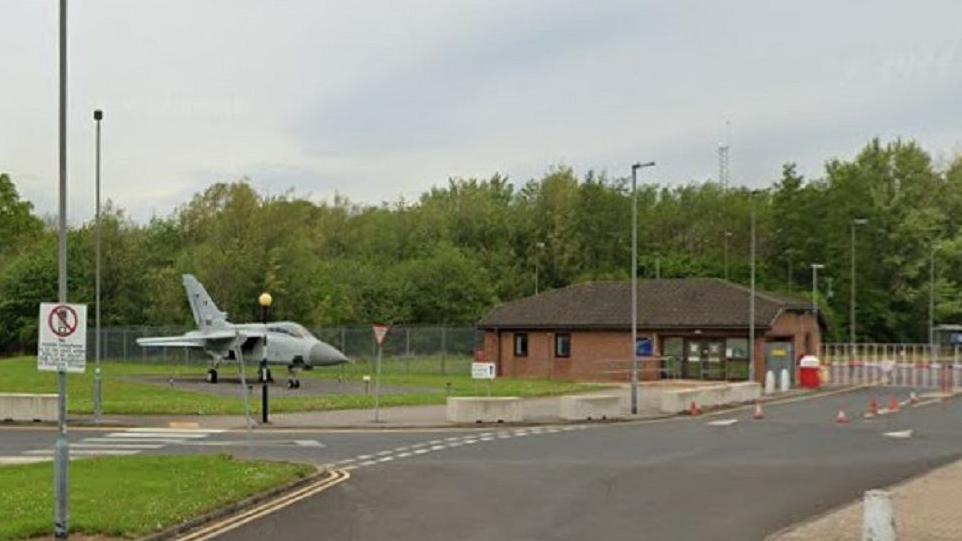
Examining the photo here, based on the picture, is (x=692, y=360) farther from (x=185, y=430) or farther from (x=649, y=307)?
(x=185, y=430)

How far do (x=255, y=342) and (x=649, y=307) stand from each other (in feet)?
62.9

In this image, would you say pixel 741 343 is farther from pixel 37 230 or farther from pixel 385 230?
pixel 37 230

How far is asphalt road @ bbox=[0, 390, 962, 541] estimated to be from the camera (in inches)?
585

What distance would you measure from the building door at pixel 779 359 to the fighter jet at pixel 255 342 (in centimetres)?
1880

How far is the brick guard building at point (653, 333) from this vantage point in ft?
174

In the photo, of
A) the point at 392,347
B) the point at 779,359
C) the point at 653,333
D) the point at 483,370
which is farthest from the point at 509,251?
the point at 483,370

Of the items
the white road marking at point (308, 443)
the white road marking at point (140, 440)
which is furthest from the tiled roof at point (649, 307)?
the white road marking at point (140, 440)

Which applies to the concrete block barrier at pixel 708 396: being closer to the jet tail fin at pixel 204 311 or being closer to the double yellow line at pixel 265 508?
the double yellow line at pixel 265 508

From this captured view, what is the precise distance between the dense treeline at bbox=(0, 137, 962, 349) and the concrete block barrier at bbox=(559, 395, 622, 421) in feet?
144

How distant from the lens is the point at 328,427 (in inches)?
1155

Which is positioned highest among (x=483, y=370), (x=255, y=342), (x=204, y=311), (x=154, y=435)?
(x=204, y=311)

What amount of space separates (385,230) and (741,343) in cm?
5630

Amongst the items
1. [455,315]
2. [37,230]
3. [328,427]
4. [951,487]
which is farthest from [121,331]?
[951,487]

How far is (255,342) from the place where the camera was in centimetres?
5062
